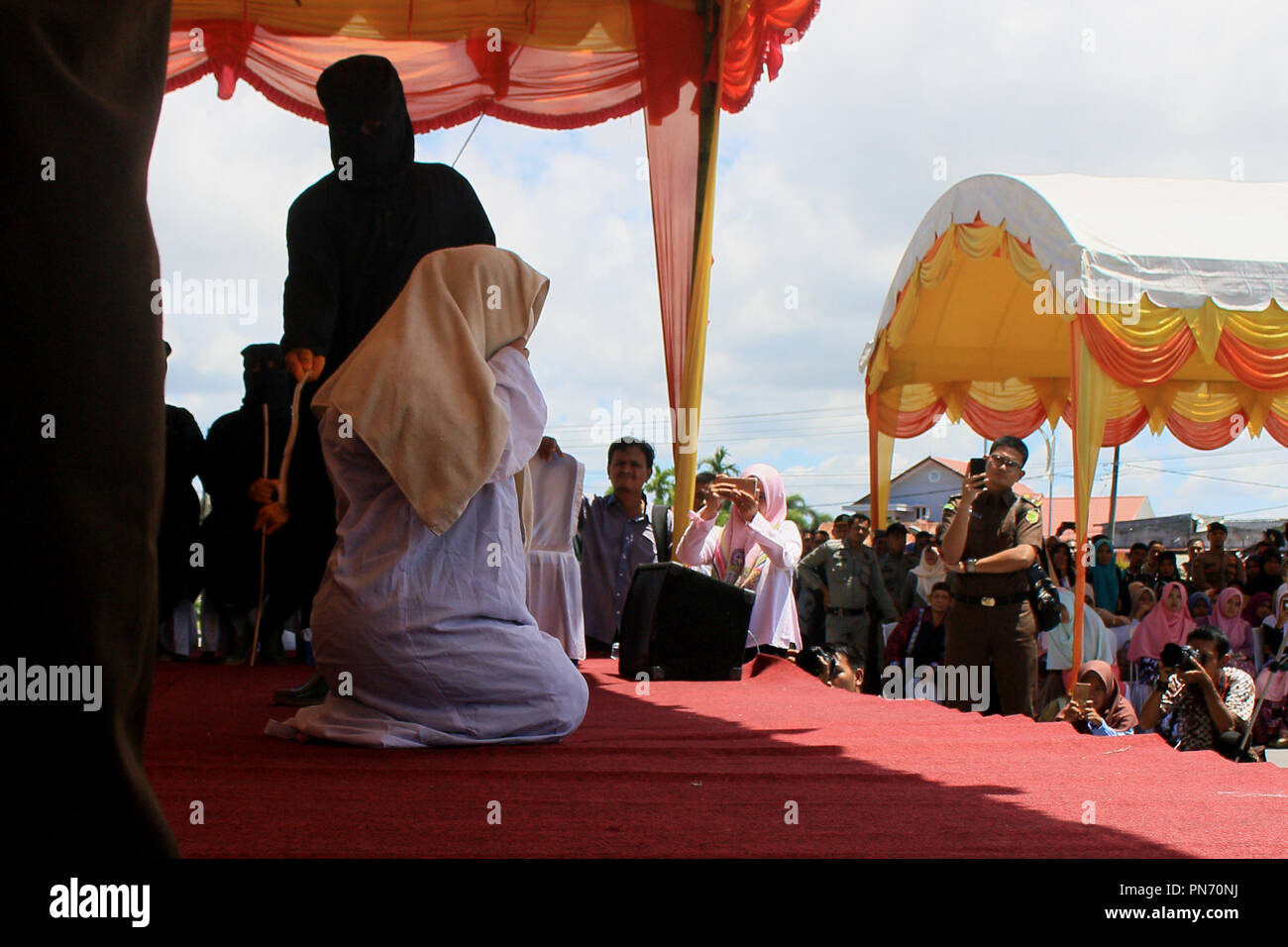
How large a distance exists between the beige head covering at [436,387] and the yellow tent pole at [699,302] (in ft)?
9.60

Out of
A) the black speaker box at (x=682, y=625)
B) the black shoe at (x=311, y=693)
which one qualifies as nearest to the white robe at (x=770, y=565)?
the black speaker box at (x=682, y=625)

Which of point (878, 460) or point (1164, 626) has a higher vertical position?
point (878, 460)

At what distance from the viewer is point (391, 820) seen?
192 centimetres

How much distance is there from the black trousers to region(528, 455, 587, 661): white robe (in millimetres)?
4098

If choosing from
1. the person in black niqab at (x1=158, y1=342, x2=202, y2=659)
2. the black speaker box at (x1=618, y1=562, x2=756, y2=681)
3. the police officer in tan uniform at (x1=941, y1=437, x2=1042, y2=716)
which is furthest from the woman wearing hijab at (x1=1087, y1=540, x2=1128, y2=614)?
the person in black niqab at (x1=158, y1=342, x2=202, y2=659)

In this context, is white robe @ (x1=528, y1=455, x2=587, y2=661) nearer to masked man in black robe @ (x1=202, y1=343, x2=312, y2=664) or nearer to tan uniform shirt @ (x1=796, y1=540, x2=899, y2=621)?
masked man in black robe @ (x1=202, y1=343, x2=312, y2=664)

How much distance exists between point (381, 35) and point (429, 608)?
16.2 ft

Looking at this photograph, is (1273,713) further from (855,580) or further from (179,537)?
(179,537)

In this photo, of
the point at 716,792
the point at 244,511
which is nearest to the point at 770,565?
the point at 244,511

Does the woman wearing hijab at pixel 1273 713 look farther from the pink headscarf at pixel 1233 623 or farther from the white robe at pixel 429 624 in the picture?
the white robe at pixel 429 624

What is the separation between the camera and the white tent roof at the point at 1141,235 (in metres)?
7.46

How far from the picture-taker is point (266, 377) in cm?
531

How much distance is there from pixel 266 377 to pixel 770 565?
2591 mm

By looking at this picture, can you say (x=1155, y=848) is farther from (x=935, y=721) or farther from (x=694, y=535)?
(x=694, y=535)
